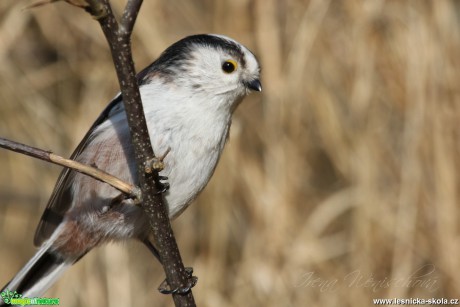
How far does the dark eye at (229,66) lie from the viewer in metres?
2.59

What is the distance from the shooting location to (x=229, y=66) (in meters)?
2.60

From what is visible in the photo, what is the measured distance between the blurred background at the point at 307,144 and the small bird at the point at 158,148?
1052 mm

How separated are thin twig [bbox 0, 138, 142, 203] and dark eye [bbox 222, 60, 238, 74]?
965 mm

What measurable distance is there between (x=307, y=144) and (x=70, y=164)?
8.28 feet

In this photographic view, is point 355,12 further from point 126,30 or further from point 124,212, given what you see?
point 126,30

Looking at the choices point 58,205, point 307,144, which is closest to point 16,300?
point 58,205

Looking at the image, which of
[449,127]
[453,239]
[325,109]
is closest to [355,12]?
[325,109]

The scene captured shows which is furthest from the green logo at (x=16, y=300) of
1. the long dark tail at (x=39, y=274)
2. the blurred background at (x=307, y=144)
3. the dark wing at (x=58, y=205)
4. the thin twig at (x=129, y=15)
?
the thin twig at (x=129, y=15)

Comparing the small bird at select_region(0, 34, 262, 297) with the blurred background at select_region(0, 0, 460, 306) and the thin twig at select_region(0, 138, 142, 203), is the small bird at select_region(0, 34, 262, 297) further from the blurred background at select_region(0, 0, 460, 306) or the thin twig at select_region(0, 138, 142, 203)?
the blurred background at select_region(0, 0, 460, 306)

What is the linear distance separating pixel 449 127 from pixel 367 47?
638mm

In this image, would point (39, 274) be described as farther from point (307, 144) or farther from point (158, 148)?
point (307, 144)

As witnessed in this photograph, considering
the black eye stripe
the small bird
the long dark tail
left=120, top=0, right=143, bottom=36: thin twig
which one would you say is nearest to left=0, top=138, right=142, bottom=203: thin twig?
left=120, top=0, right=143, bottom=36: thin twig

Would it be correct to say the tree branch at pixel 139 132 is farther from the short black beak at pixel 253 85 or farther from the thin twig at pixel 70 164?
the short black beak at pixel 253 85

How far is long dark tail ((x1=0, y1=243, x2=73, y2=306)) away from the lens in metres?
2.59
